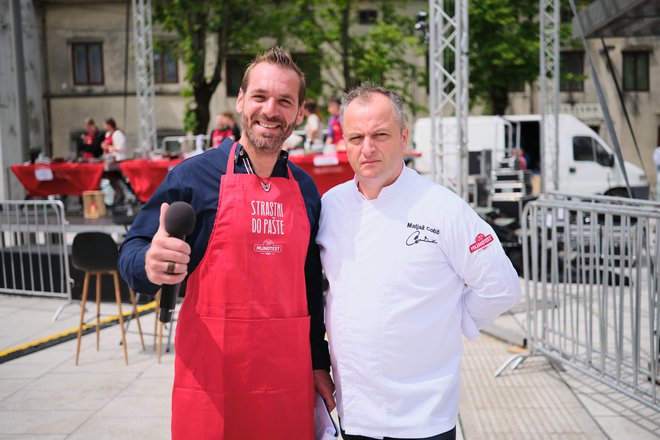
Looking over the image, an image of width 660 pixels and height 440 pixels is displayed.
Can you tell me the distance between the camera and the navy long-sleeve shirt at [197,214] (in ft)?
7.28

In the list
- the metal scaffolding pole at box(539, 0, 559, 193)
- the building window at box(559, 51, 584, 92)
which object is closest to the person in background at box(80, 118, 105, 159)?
the metal scaffolding pole at box(539, 0, 559, 193)

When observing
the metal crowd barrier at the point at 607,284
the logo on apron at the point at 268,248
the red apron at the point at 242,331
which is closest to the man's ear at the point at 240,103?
the red apron at the point at 242,331

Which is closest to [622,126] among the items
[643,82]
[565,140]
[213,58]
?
[643,82]

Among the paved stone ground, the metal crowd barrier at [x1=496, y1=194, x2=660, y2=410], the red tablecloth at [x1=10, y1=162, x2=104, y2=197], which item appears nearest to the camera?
the metal crowd barrier at [x1=496, y1=194, x2=660, y2=410]

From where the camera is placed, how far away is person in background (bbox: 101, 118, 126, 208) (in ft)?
48.2

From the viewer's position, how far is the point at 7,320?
323 inches

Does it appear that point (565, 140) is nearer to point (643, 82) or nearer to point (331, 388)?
point (643, 82)

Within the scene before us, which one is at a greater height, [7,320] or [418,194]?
[418,194]

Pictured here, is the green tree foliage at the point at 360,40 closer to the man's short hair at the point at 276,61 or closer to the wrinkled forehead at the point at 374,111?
the man's short hair at the point at 276,61

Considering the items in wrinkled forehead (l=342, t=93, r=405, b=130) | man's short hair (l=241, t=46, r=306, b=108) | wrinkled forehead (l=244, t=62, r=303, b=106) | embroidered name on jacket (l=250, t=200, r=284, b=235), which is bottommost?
embroidered name on jacket (l=250, t=200, r=284, b=235)

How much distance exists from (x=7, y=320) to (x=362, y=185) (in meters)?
7.11

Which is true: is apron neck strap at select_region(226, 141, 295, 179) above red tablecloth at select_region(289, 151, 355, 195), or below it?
above

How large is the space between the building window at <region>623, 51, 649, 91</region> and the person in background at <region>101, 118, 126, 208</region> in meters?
10.8

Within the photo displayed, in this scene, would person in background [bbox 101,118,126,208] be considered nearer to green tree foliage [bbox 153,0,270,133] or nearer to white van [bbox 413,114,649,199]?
white van [bbox 413,114,649,199]
